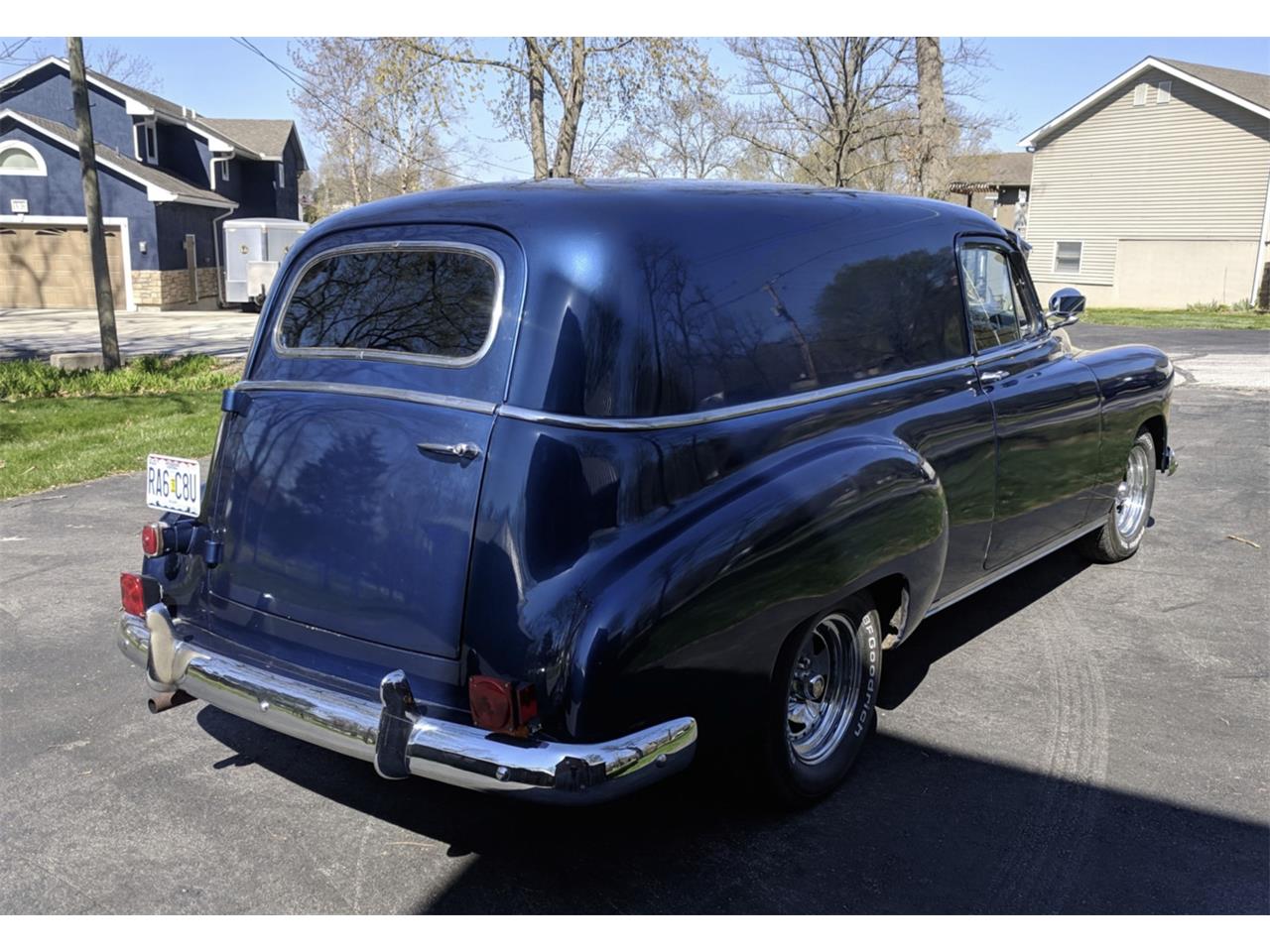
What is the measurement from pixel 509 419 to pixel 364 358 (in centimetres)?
65

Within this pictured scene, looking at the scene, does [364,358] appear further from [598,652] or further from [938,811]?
[938,811]

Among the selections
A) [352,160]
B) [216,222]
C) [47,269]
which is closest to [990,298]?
[47,269]

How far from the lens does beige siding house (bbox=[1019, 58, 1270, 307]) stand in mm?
27906

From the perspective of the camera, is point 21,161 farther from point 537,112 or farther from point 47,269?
point 537,112

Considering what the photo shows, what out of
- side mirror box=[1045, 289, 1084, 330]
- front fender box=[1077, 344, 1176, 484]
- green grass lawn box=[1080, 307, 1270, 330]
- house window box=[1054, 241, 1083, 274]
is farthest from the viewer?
house window box=[1054, 241, 1083, 274]

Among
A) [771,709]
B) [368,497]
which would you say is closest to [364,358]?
[368,497]

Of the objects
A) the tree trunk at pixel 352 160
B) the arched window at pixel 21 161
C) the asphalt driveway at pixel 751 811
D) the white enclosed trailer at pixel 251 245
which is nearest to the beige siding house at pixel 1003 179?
the white enclosed trailer at pixel 251 245

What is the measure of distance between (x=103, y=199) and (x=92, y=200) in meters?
16.3

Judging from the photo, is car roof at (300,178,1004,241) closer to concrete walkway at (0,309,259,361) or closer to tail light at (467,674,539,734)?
tail light at (467,674,539,734)

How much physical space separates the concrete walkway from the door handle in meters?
12.3

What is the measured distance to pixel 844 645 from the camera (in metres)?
3.64

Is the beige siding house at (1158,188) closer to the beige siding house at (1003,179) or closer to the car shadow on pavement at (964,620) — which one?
the beige siding house at (1003,179)

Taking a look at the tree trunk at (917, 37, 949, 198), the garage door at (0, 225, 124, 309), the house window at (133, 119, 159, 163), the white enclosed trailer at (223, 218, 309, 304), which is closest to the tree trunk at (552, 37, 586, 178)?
the tree trunk at (917, 37, 949, 198)

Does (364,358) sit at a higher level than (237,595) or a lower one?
higher
